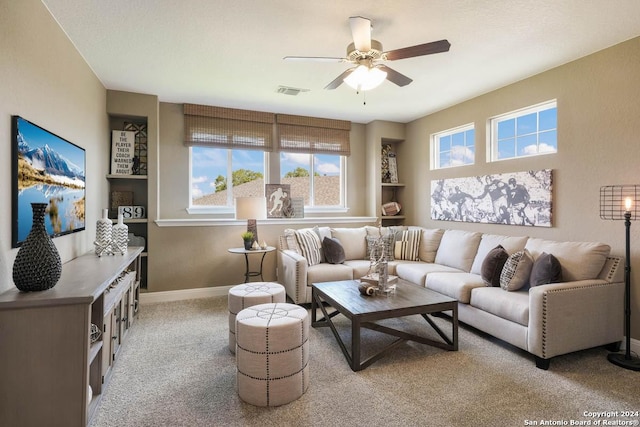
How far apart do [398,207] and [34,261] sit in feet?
15.5

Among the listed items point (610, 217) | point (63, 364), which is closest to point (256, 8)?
point (63, 364)

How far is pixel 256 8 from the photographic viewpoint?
2.29 metres

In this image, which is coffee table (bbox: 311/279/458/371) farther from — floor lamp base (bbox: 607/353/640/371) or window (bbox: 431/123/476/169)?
window (bbox: 431/123/476/169)

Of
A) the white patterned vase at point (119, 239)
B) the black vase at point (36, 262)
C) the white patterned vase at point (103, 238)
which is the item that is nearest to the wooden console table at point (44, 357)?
the black vase at point (36, 262)

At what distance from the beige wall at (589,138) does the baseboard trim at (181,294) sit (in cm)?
365

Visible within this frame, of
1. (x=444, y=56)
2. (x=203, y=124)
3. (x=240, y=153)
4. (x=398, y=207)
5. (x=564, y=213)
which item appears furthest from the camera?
(x=398, y=207)

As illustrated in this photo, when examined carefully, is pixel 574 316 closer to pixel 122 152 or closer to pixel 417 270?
pixel 417 270

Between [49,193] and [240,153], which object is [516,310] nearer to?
[49,193]

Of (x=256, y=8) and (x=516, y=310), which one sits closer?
(x=256, y=8)

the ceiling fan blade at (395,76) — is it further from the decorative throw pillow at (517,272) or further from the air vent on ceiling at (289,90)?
the decorative throw pillow at (517,272)

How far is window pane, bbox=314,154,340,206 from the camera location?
5356 millimetres

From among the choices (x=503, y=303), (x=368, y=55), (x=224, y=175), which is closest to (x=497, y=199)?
(x=503, y=303)

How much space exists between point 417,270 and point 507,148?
5.95ft

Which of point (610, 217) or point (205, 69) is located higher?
point (205, 69)
